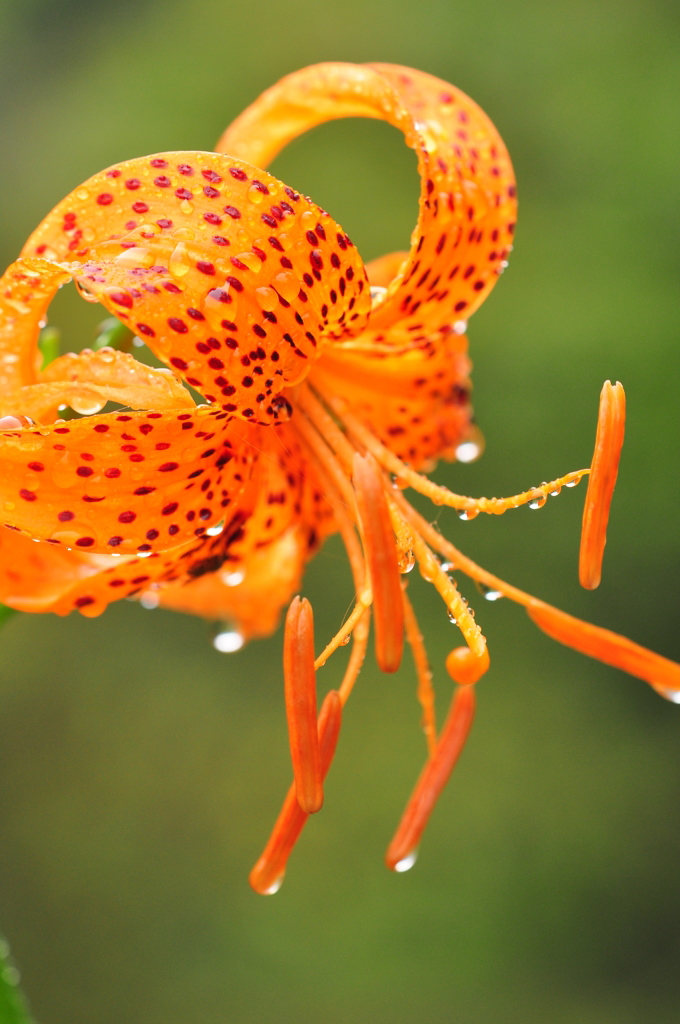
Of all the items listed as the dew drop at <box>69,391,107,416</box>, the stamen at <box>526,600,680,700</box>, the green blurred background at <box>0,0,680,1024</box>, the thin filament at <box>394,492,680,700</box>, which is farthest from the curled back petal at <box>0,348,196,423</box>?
the green blurred background at <box>0,0,680,1024</box>

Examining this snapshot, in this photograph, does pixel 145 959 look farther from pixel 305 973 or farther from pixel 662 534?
pixel 662 534

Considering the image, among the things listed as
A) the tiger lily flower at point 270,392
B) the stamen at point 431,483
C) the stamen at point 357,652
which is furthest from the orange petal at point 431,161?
the stamen at point 357,652

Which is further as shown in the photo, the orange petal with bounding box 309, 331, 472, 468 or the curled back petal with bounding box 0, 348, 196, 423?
the orange petal with bounding box 309, 331, 472, 468

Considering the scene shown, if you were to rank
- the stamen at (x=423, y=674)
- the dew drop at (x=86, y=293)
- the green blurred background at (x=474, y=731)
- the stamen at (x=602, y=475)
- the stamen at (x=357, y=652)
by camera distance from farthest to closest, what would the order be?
1. the green blurred background at (x=474, y=731)
2. the stamen at (x=423, y=674)
3. the stamen at (x=357, y=652)
4. the stamen at (x=602, y=475)
5. the dew drop at (x=86, y=293)

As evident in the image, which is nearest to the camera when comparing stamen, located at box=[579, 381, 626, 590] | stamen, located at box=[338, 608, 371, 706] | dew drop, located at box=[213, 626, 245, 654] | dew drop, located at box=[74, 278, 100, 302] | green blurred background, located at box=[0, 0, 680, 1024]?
dew drop, located at box=[74, 278, 100, 302]

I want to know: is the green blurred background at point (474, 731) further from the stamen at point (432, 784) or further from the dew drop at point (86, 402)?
the dew drop at point (86, 402)

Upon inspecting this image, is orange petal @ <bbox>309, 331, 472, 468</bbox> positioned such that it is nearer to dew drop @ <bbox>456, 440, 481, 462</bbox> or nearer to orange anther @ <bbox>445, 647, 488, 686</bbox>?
dew drop @ <bbox>456, 440, 481, 462</bbox>
